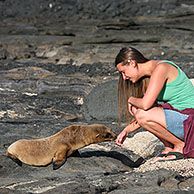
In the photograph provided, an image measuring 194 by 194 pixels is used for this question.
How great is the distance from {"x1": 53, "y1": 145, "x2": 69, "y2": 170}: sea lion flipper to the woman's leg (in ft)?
3.07

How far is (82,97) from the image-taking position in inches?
343

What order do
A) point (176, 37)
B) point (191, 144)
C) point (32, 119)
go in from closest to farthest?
point (191, 144)
point (32, 119)
point (176, 37)

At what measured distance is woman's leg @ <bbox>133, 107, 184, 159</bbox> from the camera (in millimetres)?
4484

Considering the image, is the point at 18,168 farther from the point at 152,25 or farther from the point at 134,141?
the point at 152,25

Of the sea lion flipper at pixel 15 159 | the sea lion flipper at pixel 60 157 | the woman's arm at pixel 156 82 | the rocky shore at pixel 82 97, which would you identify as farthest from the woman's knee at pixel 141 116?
the sea lion flipper at pixel 15 159

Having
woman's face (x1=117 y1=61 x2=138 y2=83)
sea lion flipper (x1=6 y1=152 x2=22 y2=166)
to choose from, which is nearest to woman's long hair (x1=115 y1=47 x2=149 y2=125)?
woman's face (x1=117 y1=61 x2=138 y2=83)

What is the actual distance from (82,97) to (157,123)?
4328mm

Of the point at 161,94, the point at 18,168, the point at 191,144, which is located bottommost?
the point at 18,168

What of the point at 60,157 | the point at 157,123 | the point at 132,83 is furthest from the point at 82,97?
the point at 157,123

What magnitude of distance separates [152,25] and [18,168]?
13.4 m

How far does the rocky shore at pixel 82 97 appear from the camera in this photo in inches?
154

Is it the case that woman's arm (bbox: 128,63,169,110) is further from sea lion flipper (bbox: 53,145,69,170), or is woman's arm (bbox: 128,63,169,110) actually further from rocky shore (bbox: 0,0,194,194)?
sea lion flipper (bbox: 53,145,69,170)

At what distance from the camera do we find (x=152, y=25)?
55.4ft

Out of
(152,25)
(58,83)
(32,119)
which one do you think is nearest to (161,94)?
(32,119)
